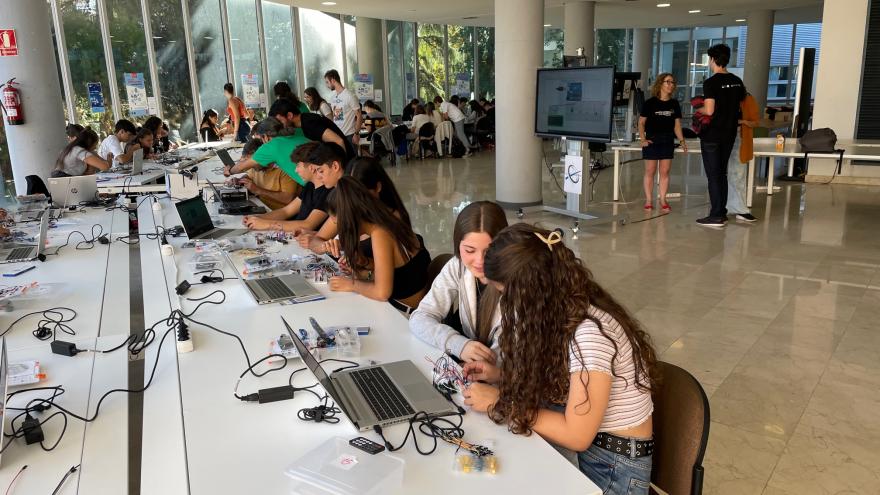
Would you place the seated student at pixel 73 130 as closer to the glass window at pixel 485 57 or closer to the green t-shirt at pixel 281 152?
the green t-shirt at pixel 281 152

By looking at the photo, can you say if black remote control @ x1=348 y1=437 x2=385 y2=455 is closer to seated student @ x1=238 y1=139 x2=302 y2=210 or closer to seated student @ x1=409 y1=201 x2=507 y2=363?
seated student @ x1=409 y1=201 x2=507 y2=363

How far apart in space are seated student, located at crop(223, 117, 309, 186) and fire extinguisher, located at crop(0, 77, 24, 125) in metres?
3.41

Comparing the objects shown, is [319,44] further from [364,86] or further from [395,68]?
[395,68]

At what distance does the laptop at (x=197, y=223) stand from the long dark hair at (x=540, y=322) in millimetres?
2498

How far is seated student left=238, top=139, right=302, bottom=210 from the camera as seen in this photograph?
209 inches

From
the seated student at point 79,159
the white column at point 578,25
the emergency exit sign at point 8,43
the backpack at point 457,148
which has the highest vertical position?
the white column at point 578,25

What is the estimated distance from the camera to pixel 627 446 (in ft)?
5.45

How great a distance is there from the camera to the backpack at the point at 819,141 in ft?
21.6

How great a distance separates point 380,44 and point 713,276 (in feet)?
37.9

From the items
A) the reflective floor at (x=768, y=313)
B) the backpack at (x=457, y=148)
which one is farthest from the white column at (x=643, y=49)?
the reflective floor at (x=768, y=313)

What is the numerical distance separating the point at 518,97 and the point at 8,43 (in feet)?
17.6

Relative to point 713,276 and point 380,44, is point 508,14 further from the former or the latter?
point 380,44

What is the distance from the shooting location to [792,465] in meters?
2.50

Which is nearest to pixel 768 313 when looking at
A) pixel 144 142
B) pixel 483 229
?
pixel 483 229
